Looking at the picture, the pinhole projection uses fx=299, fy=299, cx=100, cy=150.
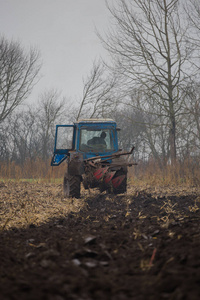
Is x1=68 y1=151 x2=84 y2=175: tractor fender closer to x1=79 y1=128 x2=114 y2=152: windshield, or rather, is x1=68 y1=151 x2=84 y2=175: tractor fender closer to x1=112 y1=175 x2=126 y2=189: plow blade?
x1=79 y1=128 x2=114 y2=152: windshield

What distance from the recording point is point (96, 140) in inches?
338

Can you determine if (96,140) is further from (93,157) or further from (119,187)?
(119,187)

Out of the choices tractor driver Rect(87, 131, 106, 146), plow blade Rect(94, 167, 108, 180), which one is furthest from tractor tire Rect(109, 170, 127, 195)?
tractor driver Rect(87, 131, 106, 146)

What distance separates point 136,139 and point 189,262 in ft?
108

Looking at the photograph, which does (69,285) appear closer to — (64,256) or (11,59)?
(64,256)

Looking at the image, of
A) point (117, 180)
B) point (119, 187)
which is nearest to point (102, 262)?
point (117, 180)

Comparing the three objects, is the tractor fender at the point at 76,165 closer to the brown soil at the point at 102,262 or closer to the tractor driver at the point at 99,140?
the tractor driver at the point at 99,140

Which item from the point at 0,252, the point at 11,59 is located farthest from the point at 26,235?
the point at 11,59

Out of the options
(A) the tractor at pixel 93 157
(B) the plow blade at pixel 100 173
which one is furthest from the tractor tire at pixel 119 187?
(B) the plow blade at pixel 100 173

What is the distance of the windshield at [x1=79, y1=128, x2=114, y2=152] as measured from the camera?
8477mm

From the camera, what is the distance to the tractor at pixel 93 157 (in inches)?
302

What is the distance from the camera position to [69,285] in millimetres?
1889

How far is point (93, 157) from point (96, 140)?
2.93 ft

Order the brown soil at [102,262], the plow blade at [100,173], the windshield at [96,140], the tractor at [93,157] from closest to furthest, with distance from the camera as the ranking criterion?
the brown soil at [102,262], the plow blade at [100,173], the tractor at [93,157], the windshield at [96,140]
